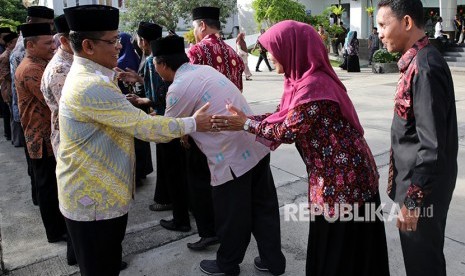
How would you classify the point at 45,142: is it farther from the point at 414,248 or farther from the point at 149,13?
the point at 149,13

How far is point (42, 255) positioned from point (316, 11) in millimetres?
25462

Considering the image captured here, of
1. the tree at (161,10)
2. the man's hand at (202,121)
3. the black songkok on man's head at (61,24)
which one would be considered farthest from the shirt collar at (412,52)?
the tree at (161,10)

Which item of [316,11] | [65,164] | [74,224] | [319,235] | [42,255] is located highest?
[316,11]

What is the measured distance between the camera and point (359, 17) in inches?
842

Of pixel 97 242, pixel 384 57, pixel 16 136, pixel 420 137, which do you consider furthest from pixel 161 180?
pixel 384 57

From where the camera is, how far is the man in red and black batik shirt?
71.4 inches

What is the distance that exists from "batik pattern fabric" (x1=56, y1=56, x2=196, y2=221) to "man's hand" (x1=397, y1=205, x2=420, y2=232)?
1.08 meters

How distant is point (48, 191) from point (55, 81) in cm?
104

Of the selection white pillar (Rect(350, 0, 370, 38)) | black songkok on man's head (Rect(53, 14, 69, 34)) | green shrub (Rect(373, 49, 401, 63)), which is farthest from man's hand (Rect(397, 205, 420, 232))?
white pillar (Rect(350, 0, 370, 38))

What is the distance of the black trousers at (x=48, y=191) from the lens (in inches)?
133

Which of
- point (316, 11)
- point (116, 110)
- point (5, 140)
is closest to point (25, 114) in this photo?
point (116, 110)

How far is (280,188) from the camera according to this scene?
436cm

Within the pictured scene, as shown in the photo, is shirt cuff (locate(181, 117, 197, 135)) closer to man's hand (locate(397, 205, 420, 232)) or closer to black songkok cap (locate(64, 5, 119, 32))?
black songkok cap (locate(64, 5, 119, 32))

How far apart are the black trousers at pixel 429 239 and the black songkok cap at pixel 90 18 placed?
5.48 feet
